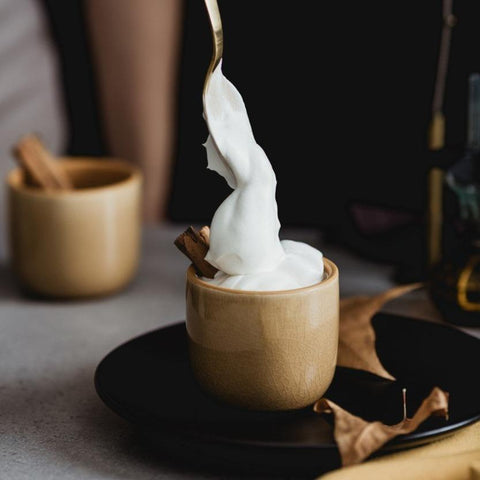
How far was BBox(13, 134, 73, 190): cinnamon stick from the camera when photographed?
101cm

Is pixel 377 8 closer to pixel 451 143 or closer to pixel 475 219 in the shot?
pixel 451 143

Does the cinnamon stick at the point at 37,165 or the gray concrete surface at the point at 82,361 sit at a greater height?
the cinnamon stick at the point at 37,165

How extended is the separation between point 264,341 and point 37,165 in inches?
19.9

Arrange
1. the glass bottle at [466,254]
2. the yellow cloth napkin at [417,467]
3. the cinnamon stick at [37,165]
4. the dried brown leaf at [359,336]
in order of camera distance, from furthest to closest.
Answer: the cinnamon stick at [37,165]
the glass bottle at [466,254]
the dried brown leaf at [359,336]
the yellow cloth napkin at [417,467]

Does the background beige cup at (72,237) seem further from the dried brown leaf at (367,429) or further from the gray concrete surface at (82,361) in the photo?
the dried brown leaf at (367,429)

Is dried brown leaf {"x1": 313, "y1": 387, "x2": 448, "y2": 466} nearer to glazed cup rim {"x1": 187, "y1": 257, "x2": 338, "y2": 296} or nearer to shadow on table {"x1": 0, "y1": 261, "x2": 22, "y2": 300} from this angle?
glazed cup rim {"x1": 187, "y1": 257, "x2": 338, "y2": 296}

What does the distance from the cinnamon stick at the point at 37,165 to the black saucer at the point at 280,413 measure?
31 cm

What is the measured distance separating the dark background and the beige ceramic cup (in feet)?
1.35

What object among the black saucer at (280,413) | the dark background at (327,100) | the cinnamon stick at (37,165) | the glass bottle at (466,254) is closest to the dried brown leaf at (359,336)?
the black saucer at (280,413)

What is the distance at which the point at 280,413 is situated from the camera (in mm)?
634

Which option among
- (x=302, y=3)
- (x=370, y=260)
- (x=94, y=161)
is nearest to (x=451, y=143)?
(x=370, y=260)

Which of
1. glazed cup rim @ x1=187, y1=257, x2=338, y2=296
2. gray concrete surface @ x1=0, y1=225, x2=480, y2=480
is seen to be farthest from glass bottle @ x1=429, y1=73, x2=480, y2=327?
glazed cup rim @ x1=187, y1=257, x2=338, y2=296

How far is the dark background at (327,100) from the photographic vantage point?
1.08m

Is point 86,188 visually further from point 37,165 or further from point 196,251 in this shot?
point 196,251
